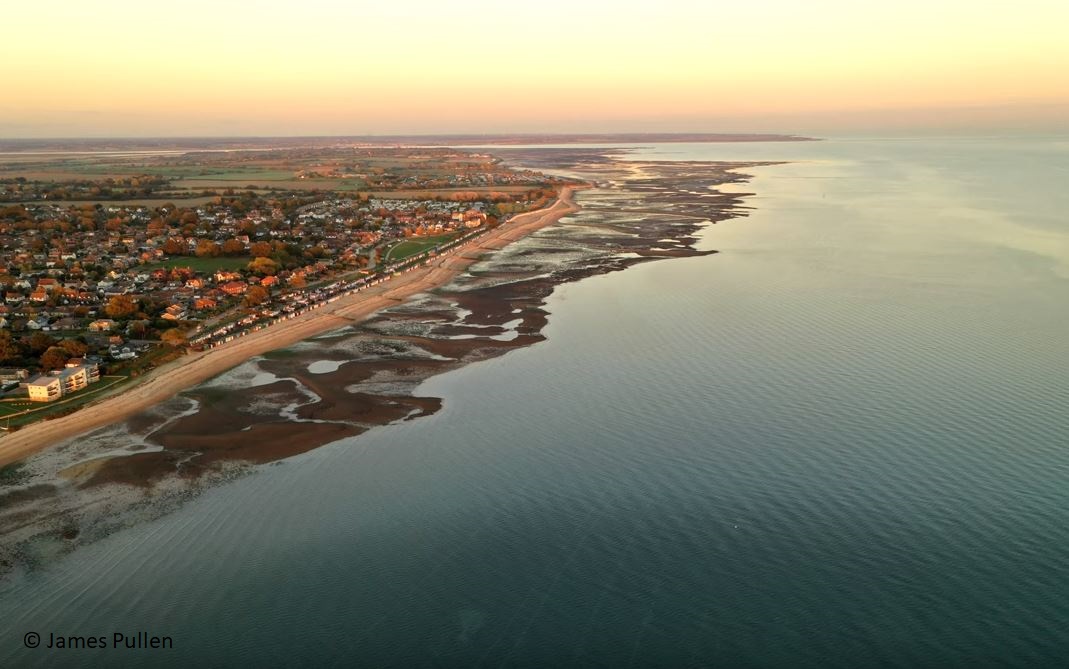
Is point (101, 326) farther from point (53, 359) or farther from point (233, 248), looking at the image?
point (233, 248)

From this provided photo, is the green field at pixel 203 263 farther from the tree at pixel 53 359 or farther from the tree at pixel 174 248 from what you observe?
the tree at pixel 53 359

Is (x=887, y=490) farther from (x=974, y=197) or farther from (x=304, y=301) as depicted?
(x=974, y=197)

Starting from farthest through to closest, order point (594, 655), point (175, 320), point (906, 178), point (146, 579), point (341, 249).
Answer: point (906, 178) < point (341, 249) < point (175, 320) < point (146, 579) < point (594, 655)

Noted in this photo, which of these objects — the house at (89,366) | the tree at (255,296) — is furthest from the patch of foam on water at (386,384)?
the tree at (255,296)

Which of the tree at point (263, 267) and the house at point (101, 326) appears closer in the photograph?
the house at point (101, 326)

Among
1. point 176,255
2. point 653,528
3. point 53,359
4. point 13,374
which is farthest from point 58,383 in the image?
point 176,255

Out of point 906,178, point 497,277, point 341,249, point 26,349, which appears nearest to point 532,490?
point 26,349

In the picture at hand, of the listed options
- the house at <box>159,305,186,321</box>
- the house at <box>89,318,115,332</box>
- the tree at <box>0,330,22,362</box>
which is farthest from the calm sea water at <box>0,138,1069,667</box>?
the house at <box>89,318,115,332</box>
